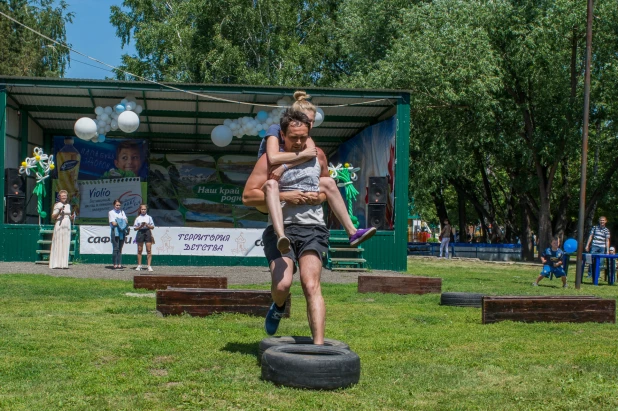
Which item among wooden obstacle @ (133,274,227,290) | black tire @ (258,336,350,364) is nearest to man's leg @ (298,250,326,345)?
black tire @ (258,336,350,364)

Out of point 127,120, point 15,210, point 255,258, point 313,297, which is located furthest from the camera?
point 127,120

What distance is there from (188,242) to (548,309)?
14238 mm

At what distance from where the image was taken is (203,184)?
104 feet

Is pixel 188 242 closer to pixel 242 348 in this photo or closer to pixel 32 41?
pixel 242 348

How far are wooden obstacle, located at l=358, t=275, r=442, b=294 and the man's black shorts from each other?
707cm

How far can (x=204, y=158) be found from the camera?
31844 mm

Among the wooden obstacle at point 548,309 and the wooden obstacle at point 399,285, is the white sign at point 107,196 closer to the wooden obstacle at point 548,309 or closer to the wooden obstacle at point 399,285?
the wooden obstacle at point 399,285

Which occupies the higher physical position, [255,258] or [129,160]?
[129,160]

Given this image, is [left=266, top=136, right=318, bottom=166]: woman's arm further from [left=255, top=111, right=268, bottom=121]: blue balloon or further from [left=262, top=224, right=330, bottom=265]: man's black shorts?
[left=255, top=111, right=268, bottom=121]: blue balloon

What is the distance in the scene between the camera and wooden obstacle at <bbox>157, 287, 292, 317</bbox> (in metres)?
8.57

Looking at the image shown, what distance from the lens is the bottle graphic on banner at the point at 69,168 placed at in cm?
2888

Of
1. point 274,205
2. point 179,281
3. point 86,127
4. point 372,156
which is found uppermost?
point 86,127

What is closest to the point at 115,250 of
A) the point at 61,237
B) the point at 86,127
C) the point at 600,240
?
the point at 61,237

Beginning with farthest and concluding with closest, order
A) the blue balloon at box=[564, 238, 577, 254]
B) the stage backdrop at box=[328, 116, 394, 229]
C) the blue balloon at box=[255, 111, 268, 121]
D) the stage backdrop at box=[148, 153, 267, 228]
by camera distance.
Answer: the stage backdrop at box=[148, 153, 267, 228] < the blue balloon at box=[255, 111, 268, 121] < the stage backdrop at box=[328, 116, 394, 229] < the blue balloon at box=[564, 238, 577, 254]
